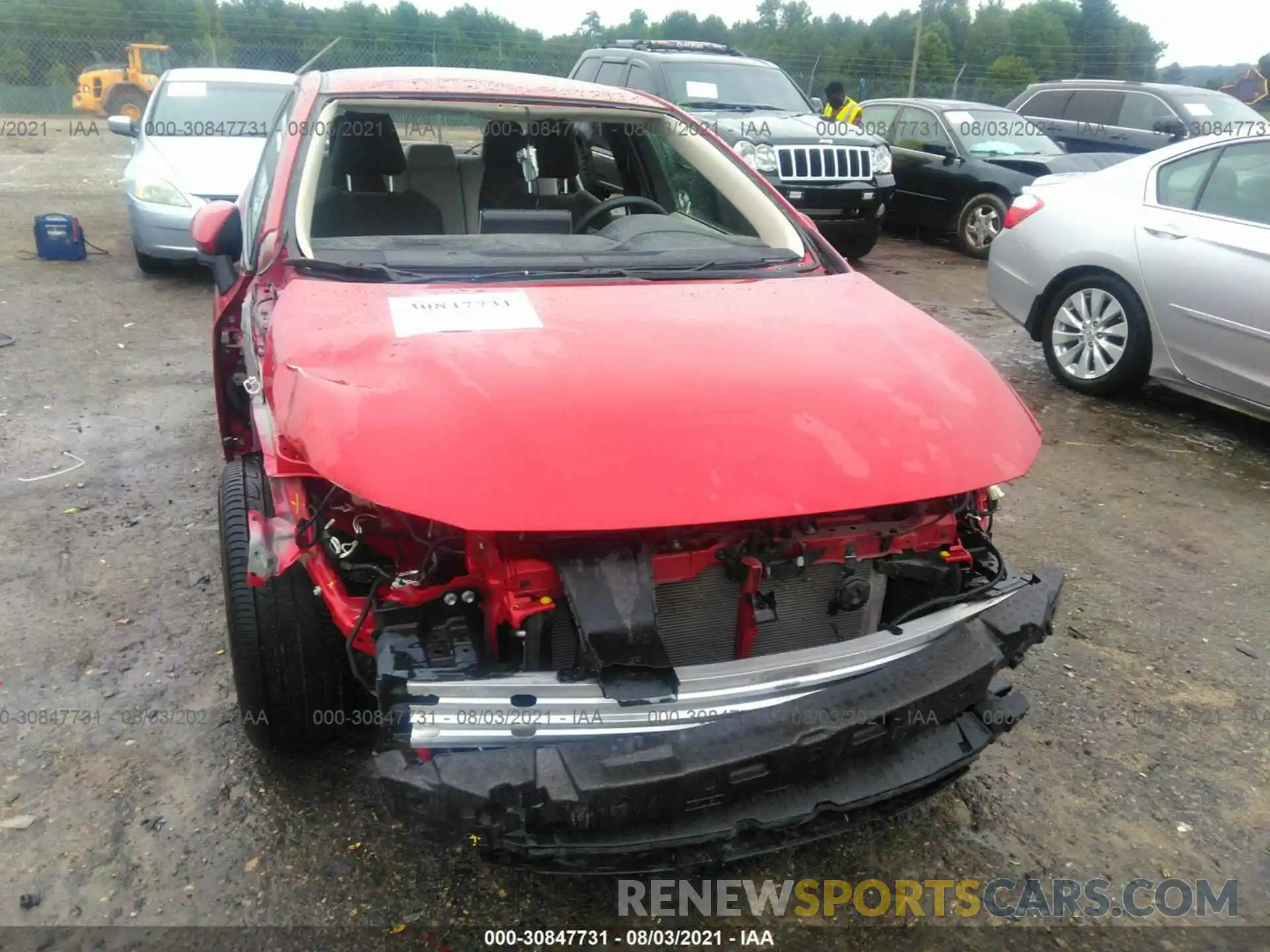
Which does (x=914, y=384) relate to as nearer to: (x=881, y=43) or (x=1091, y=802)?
(x=1091, y=802)

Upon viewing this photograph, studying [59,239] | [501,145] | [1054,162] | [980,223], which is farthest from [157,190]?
[1054,162]

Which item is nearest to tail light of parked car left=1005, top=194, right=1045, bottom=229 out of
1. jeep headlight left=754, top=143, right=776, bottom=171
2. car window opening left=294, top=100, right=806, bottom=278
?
jeep headlight left=754, top=143, right=776, bottom=171

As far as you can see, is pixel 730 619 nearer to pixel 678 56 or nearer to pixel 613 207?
pixel 613 207

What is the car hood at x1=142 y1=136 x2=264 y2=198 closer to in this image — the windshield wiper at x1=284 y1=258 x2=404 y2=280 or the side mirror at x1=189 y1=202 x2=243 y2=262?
the side mirror at x1=189 y1=202 x2=243 y2=262

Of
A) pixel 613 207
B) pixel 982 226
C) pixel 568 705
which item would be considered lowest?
pixel 982 226

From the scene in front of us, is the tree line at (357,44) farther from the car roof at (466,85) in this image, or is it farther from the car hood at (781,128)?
the car roof at (466,85)

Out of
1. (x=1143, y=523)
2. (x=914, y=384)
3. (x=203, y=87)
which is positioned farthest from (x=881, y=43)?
(x=914, y=384)

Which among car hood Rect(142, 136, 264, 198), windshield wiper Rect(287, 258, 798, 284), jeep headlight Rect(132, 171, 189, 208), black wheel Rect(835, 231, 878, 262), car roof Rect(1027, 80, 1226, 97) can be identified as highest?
car roof Rect(1027, 80, 1226, 97)

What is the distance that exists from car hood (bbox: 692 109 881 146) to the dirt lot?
4221 millimetres

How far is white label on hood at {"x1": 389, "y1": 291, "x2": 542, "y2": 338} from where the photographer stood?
2.27 meters

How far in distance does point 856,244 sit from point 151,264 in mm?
6171

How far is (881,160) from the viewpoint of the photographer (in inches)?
333

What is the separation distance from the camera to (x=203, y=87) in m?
7.89

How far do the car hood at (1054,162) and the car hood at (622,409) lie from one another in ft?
25.4
